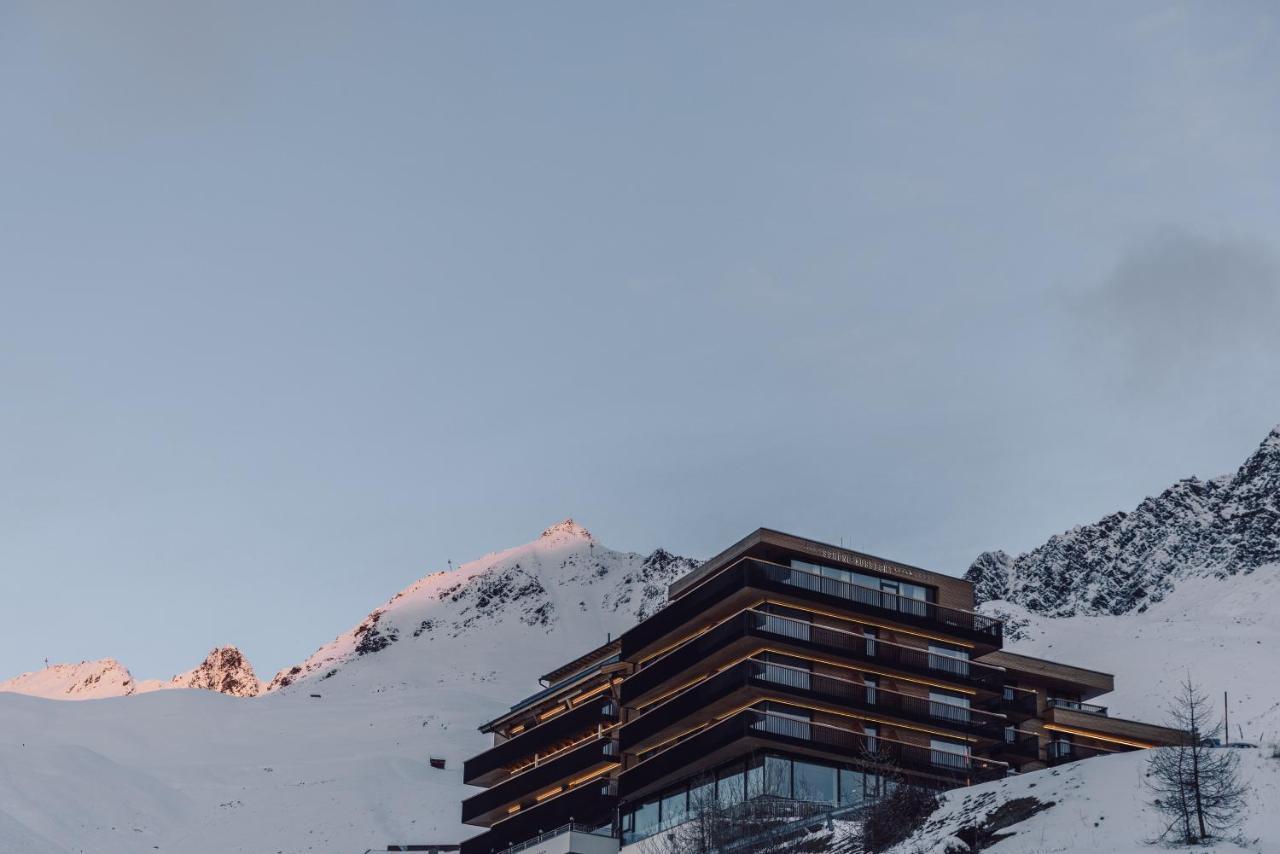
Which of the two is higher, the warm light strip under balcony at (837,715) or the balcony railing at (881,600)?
the balcony railing at (881,600)

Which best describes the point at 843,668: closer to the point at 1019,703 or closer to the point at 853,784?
the point at 853,784

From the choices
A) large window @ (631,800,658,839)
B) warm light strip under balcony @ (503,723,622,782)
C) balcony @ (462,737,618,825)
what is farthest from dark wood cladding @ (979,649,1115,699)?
balcony @ (462,737,618,825)

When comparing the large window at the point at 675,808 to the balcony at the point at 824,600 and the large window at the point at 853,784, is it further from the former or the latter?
the balcony at the point at 824,600

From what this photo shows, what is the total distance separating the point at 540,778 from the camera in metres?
86.0

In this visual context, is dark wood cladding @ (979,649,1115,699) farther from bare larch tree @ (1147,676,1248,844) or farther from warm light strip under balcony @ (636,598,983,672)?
bare larch tree @ (1147,676,1248,844)

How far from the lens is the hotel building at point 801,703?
69250 millimetres

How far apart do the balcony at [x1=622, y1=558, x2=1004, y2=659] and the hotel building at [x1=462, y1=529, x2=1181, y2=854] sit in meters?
0.08

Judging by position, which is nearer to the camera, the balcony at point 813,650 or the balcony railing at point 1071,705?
the balcony at point 813,650

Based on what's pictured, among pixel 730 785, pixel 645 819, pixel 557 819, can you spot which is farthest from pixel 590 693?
pixel 730 785

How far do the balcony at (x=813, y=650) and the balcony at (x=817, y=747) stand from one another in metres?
3.34

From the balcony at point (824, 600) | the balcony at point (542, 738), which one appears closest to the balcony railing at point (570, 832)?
the balcony at point (542, 738)

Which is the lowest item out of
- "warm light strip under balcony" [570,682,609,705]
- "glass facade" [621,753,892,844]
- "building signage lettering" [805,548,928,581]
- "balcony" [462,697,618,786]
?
"glass facade" [621,753,892,844]

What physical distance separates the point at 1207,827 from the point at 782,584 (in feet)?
102

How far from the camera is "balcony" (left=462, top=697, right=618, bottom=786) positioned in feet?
273
